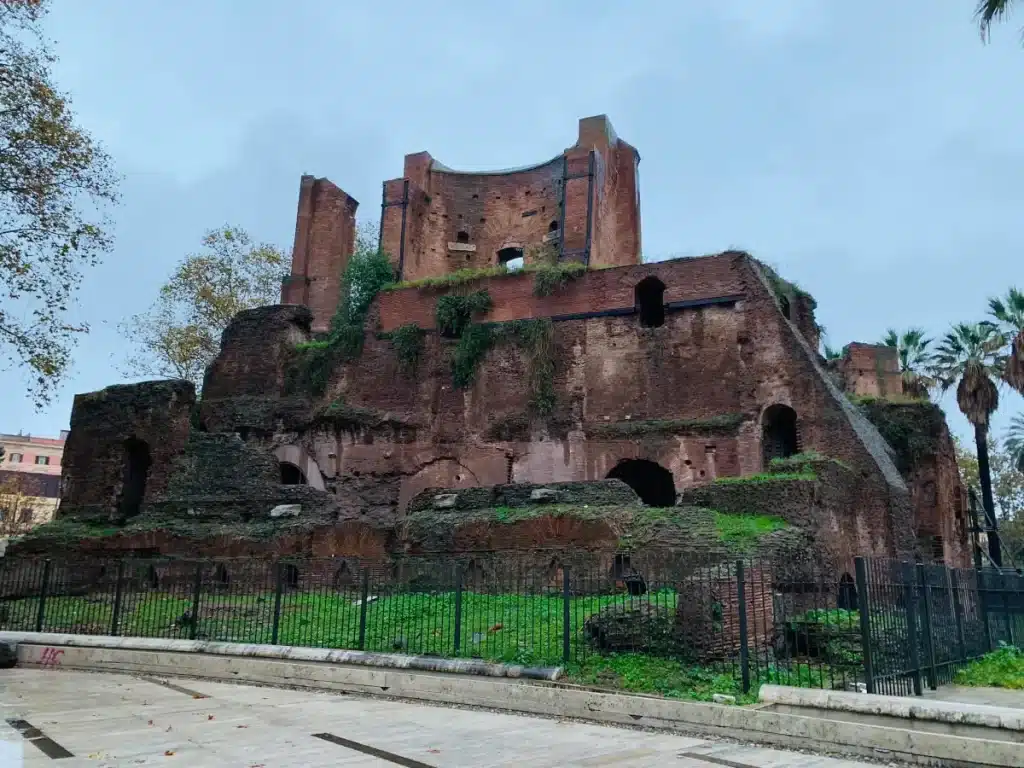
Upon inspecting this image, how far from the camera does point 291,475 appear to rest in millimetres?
22844

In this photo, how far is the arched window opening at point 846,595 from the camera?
1029cm

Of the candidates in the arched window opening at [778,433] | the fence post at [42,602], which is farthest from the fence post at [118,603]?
the arched window opening at [778,433]

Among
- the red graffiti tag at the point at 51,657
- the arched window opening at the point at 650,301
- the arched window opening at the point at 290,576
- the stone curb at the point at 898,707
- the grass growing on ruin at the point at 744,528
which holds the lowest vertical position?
the red graffiti tag at the point at 51,657

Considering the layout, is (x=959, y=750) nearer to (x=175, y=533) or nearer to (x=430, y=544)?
(x=430, y=544)

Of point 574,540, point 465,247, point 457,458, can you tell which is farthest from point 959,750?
point 465,247

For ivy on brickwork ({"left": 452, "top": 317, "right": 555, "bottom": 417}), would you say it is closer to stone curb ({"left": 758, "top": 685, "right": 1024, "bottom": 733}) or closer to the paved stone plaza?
the paved stone plaza

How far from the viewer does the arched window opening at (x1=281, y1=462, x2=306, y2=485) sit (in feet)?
73.5

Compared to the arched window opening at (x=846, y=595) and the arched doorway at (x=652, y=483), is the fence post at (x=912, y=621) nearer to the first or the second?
the arched window opening at (x=846, y=595)

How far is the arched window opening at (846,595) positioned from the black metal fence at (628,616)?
122mm

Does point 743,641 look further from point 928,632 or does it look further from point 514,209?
point 514,209

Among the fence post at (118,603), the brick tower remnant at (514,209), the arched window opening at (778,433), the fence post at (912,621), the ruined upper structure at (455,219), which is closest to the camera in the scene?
the fence post at (912,621)

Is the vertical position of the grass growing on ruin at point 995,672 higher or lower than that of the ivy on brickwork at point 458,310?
lower

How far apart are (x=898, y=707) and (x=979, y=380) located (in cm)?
2282

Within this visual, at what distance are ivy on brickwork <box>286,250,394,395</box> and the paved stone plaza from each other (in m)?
15.1
